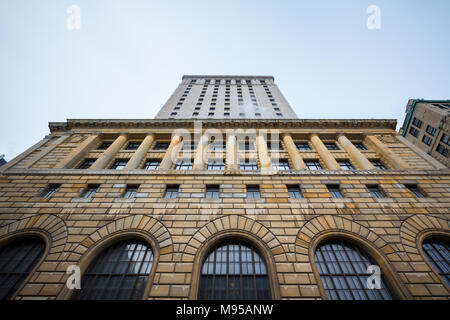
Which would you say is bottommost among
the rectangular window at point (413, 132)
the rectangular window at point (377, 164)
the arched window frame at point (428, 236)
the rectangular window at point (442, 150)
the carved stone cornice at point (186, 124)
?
the arched window frame at point (428, 236)

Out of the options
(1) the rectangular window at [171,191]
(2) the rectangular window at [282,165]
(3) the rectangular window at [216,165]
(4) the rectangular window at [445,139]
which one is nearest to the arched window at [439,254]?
(2) the rectangular window at [282,165]

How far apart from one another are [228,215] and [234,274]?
279cm

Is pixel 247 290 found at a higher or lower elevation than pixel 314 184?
lower

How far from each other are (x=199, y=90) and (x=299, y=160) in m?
A: 37.8

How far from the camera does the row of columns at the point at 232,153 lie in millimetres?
14461

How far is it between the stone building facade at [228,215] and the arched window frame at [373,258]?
0.04m

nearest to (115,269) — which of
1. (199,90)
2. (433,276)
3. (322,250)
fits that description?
(322,250)

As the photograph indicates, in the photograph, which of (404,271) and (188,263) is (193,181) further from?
(404,271)

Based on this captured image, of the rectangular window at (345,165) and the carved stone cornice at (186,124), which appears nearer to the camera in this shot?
the rectangular window at (345,165)

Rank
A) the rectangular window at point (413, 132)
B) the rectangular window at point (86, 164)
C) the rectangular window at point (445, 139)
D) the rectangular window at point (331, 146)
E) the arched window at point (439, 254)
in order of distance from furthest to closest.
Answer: the rectangular window at point (413, 132) < the rectangular window at point (445, 139) < the rectangular window at point (331, 146) < the rectangular window at point (86, 164) < the arched window at point (439, 254)

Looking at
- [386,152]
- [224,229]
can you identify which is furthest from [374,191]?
[224,229]

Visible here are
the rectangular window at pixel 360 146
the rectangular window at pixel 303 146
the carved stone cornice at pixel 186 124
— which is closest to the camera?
the rectangular window at pixel 303 146

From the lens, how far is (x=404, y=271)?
26.9 feet

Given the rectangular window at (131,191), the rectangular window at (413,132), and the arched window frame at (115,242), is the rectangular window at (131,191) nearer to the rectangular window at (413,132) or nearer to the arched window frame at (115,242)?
the arched window frame at (115,242)
